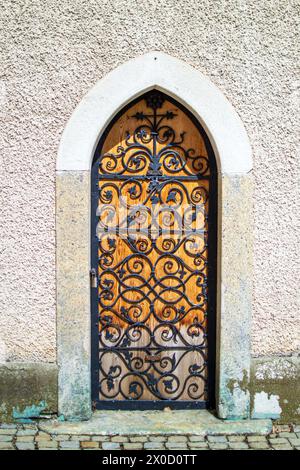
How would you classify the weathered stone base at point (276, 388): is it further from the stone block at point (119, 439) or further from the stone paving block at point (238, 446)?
the stone block at point (119, 439)

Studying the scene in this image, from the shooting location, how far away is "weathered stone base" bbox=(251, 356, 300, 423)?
4395 millimetres

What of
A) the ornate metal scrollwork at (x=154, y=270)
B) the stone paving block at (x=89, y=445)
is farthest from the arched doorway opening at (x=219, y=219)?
the stone paving block at (x=89, y=445)

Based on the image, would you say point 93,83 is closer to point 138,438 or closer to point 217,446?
point 138,438

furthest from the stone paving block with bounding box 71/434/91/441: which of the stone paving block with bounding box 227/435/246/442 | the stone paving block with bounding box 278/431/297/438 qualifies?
the stone paving block with bounding box 278/431/297/438

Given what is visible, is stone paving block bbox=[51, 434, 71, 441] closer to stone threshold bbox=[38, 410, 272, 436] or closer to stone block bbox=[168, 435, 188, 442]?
stone threshold bbox=[38, 410, 272, 436]

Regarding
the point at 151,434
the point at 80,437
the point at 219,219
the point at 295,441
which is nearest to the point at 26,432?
the point at 80,437

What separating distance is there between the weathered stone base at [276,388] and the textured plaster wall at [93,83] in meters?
0.83

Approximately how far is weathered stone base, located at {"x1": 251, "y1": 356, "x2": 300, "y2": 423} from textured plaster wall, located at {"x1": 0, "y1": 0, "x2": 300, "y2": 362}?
2.72 ft

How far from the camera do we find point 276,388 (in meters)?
4.40

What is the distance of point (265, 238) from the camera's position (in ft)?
14.2

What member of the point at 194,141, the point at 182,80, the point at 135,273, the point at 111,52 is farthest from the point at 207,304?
the point at 111,52

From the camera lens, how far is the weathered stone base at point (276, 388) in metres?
4.39

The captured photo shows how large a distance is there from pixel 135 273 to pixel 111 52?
175 cm

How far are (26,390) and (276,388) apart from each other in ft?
6.55
